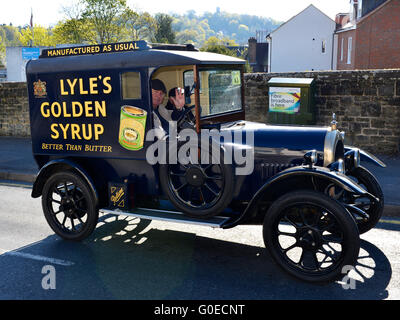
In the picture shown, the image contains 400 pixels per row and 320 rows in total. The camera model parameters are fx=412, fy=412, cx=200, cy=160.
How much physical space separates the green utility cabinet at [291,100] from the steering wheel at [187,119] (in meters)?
5.71

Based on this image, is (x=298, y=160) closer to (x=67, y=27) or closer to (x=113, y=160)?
(x=113, y=160)

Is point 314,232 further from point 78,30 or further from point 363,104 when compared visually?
point 78,30

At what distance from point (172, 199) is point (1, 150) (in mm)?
9392

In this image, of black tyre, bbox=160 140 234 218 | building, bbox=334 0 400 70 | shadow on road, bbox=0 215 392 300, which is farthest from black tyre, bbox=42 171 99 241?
building, bbox=334 0 400 70

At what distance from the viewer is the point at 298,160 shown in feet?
14.5

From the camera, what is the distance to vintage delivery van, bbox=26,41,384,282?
4.11 meters


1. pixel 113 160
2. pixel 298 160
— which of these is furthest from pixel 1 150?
pixel 298 160

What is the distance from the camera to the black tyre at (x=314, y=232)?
149 inches

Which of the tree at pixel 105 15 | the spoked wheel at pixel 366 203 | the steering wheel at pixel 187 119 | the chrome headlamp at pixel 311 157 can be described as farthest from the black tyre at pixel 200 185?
the tree at pixel 105 15

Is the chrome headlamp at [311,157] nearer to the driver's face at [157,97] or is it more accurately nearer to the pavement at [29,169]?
the driver's face at [157,97]

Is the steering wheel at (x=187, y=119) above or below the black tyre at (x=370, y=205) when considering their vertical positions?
above

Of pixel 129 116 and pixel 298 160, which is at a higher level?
pixel 129 116

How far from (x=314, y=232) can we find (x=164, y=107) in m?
2.29
